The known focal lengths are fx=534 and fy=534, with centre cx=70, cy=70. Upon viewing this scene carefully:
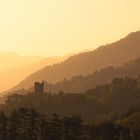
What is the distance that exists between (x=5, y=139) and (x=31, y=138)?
5018 millimetres

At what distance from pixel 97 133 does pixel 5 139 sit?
713 inches

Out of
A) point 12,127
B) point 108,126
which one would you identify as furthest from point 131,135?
point 12,127

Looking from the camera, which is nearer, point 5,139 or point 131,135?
point 5,139

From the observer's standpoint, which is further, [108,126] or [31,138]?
[108,126]

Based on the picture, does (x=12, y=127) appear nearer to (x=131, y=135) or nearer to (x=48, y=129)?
(x=48, y=129)

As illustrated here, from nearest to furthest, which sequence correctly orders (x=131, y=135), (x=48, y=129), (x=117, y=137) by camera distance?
1. (x=48, y=129)
2. (x=117, y=137)
3. (x=131, y=135)

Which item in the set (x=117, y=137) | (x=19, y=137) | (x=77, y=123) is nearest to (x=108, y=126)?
(x=117, y=137)

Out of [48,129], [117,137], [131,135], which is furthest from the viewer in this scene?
[131,135]

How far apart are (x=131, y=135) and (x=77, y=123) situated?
18.5 m

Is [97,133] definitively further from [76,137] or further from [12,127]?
[12,127]

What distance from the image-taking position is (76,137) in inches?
3853

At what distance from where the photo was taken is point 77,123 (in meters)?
98.3

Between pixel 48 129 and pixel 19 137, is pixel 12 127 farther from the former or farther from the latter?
pixel 48 129

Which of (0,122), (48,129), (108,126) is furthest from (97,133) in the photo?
(0,122)
